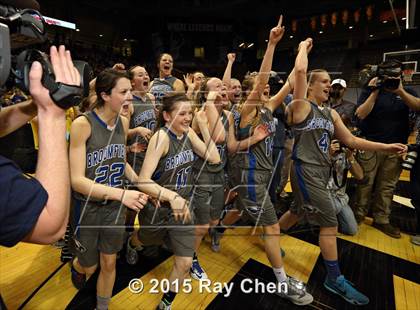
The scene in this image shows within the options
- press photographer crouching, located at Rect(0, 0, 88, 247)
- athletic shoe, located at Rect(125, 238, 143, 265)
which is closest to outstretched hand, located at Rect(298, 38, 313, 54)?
press photographer crouching, located at Rect(0, 0, 88, 247)

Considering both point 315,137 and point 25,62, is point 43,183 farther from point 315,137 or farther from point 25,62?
point 315,137

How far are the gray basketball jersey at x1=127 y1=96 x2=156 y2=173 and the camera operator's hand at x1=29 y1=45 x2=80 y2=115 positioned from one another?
77.1 inches

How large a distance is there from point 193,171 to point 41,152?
5.52 ft

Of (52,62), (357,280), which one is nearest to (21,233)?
(52,62)

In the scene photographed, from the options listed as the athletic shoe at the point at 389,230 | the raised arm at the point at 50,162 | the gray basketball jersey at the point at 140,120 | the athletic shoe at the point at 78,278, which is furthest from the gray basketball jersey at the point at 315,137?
the athletic shoe at the point at 78,278

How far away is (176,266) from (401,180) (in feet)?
17.6

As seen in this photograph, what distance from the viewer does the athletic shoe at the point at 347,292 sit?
207 centimetres

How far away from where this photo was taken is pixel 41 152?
758 mm

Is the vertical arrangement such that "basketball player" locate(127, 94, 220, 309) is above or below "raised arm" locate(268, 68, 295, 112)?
below

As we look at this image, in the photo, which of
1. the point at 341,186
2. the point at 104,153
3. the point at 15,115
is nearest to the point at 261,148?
the point at 341,186

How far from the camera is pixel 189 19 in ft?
57.2

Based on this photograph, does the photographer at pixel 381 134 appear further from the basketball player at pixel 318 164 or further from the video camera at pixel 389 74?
the basketball player at pixel 318 164

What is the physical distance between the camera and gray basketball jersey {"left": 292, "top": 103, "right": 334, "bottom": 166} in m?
2.17

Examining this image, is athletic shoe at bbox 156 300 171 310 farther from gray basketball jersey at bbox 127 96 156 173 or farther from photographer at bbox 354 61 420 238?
photographer at bbox 354 61 420 238
